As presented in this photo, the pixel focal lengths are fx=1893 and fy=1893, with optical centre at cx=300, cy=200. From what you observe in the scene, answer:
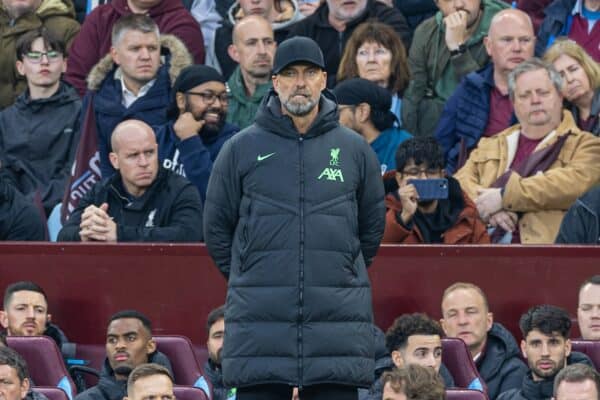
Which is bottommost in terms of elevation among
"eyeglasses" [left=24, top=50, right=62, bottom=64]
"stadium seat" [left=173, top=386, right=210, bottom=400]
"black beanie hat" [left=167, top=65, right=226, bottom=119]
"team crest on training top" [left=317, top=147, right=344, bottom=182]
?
"stadium seat" [left=173, top=386, right=210, bottom=400]

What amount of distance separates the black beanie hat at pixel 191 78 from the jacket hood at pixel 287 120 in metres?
4.24

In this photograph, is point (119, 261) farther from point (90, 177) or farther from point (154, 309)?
point (90, 177)

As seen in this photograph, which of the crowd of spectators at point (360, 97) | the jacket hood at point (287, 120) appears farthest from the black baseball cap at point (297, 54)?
the crowd of spectators at point (360, 97)

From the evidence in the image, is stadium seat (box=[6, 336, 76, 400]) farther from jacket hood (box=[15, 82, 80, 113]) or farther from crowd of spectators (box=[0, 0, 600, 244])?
jacket hood (box=[15, 82, 80, 113])

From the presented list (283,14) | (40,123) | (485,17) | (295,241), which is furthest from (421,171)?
(295,241)

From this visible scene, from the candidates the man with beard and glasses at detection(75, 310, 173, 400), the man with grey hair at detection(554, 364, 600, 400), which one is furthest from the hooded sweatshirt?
the man with grey hair at detection(554, 364, 600, 400)

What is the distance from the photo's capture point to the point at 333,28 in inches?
536

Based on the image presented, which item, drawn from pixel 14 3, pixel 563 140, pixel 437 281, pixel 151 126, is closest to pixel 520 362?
pixel 437 281

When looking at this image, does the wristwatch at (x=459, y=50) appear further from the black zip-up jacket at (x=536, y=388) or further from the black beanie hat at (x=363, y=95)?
the black zip-up jacket at (x=536, y=388)

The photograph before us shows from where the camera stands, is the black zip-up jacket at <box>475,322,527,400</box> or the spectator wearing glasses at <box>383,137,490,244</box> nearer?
the black zip-up jacket at <box>475,322,527,400</box>

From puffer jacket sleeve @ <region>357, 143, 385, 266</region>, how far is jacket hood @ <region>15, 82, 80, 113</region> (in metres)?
5.66

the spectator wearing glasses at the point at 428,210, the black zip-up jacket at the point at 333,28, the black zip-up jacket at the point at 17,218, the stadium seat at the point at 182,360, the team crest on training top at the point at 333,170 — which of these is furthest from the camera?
the black zip-up jacket at the point at 333,28

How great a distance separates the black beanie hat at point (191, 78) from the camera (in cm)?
1241

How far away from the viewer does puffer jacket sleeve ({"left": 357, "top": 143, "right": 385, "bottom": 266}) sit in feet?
26.8
